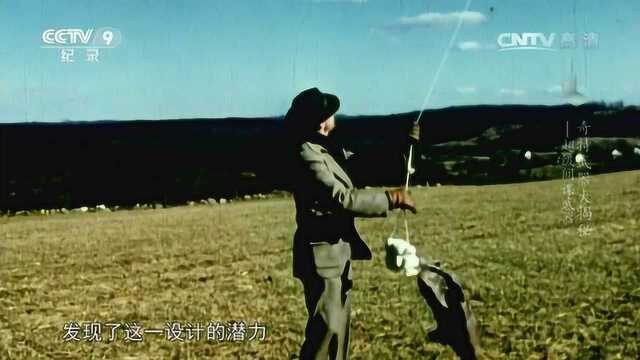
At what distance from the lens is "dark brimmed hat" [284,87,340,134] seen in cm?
417

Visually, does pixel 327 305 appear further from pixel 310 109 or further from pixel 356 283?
pixel 356 283

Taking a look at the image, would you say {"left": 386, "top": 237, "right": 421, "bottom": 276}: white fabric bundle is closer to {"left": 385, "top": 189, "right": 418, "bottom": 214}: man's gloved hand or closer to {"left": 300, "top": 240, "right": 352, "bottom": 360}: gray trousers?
{"left": 300, "top": 240, "right": 352, "bottom": 360}: gray trousers

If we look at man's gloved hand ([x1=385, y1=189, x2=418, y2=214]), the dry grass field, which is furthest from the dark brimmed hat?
the dry grass field

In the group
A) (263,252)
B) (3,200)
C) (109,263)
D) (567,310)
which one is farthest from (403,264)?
(3,200)

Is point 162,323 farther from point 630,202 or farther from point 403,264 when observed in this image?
point 630,202

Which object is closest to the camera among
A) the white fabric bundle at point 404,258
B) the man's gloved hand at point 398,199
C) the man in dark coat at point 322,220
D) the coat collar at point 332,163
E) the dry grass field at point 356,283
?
the man's gloved hand at point 398,199

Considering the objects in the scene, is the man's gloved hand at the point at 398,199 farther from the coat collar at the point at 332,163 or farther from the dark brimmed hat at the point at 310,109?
the dark brimmed hat at the point at 310,109

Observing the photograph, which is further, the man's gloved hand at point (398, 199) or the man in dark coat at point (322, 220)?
the man in dark coat at point (322, 220)

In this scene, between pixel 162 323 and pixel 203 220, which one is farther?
pixel 203 220

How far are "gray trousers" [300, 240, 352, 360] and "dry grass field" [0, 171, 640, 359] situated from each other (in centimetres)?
137

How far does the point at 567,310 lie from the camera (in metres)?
6.40

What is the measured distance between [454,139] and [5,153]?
17.7 m

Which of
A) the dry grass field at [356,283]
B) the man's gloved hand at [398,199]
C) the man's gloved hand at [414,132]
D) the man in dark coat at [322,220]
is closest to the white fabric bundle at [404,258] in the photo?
the man in dark coat at [322,220]

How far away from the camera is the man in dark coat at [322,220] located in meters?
4.09
